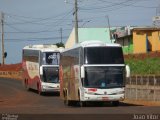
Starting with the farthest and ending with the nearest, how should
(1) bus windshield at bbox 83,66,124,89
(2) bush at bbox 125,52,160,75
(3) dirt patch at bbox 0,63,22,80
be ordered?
1. (3) dirt patch at bbox 0,63,22,80
2. (2) bush at bbox 125,52,160,75
3. (1) bus windshield at bbox 83,66,124,89

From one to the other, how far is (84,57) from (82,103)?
2.95m

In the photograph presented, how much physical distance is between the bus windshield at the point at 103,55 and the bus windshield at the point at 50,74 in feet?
57.6

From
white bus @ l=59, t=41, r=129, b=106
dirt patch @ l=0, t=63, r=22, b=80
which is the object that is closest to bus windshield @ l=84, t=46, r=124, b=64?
white bus @ l=59, t=41, r=129, b=106

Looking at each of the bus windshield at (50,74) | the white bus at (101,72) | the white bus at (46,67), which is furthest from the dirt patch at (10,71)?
the white bus at (101,72)

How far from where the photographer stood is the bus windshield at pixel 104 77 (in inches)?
1243

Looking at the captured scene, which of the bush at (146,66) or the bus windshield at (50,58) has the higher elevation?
the bus windshield at (50,58)

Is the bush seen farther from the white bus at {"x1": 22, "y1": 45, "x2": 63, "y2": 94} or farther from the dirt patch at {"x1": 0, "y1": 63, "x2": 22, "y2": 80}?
the dirt patch at {"x1": 0, "y1": 63, "x2": 22, "y2": 80}

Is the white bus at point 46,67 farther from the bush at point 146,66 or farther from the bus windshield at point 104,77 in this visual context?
the bus windshield at point 104,77

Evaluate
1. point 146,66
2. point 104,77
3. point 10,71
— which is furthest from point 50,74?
point 10,71

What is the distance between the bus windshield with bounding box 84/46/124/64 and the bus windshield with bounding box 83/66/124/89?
39 cm

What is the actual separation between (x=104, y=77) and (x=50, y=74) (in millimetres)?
18360

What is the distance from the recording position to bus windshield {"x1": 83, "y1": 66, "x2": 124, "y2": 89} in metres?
31.6

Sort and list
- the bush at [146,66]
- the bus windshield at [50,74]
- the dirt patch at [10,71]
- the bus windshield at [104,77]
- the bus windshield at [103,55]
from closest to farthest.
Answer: the bus windshield at [103,55], the bus windshield at [104,77], the bus windshield at [50,74], the bush at [146,66], the dirt patch at [10,71]

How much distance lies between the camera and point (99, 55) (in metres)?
31.6
